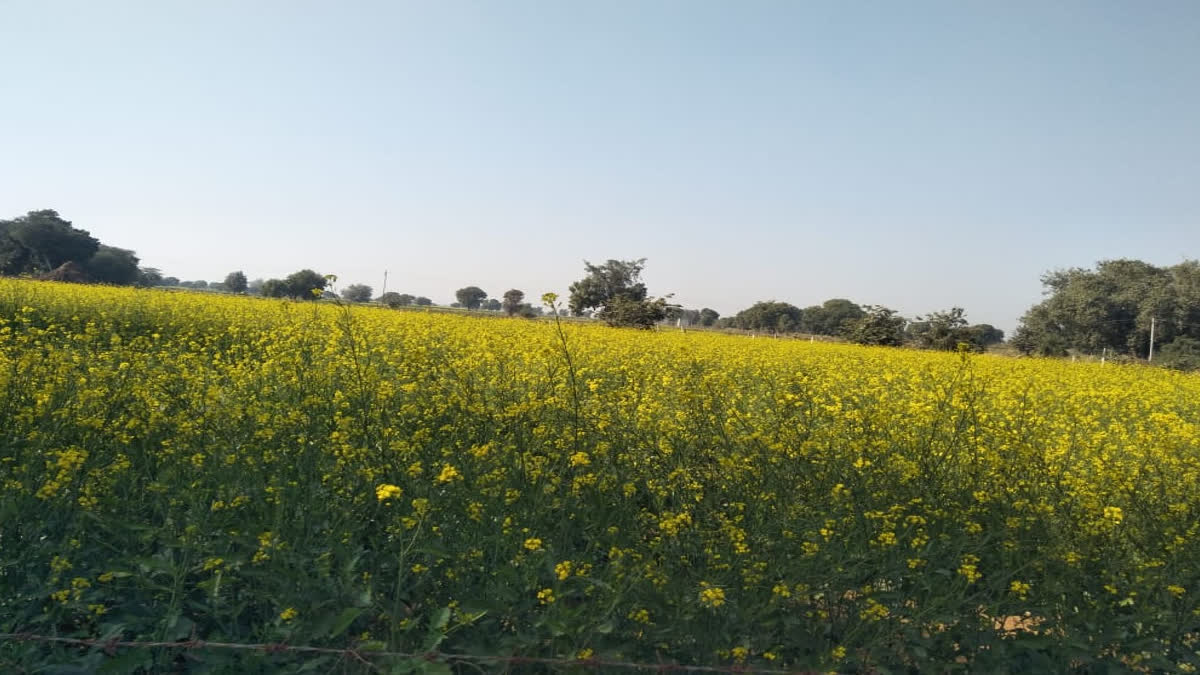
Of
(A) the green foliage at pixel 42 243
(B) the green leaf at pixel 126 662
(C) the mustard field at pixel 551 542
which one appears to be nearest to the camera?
(B) the green leaf at pixel 126 662

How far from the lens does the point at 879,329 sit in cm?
2688

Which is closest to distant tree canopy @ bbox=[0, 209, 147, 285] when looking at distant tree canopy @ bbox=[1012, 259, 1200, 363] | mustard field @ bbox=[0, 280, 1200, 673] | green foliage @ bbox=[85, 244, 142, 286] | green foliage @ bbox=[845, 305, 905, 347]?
green foliage @ bbox=[85, 244, 142, 286]

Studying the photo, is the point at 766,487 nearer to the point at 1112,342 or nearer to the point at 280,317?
the point at 280,317

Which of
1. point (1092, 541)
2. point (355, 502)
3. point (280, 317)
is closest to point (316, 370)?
point (355, 502)

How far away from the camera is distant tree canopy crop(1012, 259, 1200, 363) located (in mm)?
34344

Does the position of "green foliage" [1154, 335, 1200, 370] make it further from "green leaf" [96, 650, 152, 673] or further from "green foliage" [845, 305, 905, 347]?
"green leaf" [96, 650, 152, 673]

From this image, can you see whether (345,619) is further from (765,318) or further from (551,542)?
(765,318)

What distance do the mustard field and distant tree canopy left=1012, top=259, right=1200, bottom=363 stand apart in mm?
33147

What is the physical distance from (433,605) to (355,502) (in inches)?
21.1

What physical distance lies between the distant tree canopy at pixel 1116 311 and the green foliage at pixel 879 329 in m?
9.34

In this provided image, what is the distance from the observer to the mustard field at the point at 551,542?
209cm

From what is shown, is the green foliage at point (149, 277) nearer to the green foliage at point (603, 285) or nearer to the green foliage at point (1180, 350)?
the green foliage at point (603, 285)

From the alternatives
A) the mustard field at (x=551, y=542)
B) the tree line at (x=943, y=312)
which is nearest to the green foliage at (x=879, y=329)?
the tree line at (x=943, y=312)

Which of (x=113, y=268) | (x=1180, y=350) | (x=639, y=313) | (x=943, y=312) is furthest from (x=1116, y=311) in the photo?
(x=113, y=268)
